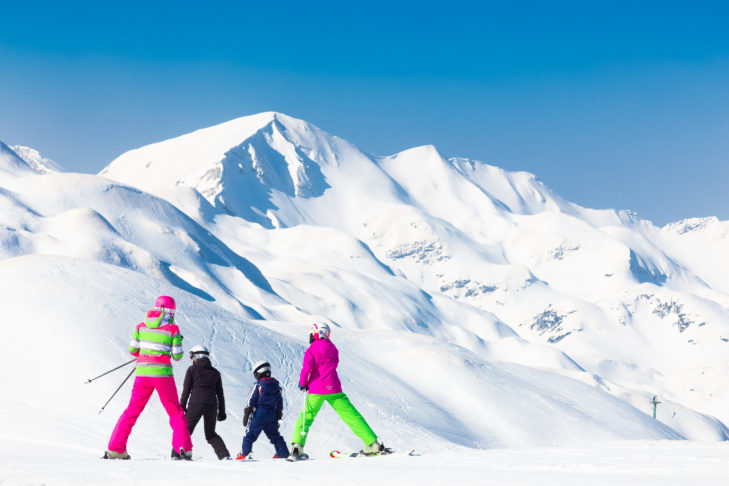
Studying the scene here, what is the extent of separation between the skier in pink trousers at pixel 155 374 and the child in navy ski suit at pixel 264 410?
1.65 meters

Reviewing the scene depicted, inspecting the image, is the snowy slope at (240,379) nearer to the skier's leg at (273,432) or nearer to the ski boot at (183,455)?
the skier's leg at (273,432)

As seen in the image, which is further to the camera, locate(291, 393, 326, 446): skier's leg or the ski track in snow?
locate(291, 393, 326, 446): skier's leg

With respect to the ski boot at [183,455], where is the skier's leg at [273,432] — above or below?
above

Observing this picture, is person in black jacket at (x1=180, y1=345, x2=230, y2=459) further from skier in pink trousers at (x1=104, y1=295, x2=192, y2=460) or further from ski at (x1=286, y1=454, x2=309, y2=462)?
→ ski at (x1=286, y1=454, x2=309, y2=462)

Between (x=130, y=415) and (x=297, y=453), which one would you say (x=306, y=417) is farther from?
(x=130, y=415)

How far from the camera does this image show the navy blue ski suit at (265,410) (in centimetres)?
1557

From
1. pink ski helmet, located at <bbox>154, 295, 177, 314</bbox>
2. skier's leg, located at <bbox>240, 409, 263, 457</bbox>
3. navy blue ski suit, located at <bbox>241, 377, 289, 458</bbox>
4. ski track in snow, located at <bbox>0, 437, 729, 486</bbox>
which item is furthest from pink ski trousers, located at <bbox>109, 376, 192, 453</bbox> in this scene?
navy blue ski suit, located at <bbox>241, 377, 289, 458</bbox>

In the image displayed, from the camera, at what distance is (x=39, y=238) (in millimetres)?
114688

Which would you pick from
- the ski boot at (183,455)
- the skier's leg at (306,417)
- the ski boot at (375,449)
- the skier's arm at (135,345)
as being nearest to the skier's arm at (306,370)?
the skier's leg at (306,417)

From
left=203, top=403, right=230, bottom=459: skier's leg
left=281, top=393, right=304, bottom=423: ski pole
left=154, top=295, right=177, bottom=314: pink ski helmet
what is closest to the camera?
left=154, top=295, right=177, bottom=314: pink ski helmet

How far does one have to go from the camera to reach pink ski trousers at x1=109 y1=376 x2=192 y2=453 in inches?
549

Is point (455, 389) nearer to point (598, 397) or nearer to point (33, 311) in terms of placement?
point (598, 397)

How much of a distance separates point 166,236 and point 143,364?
13145 cm

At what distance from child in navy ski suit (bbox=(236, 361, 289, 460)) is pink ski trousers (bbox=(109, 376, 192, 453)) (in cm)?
159
